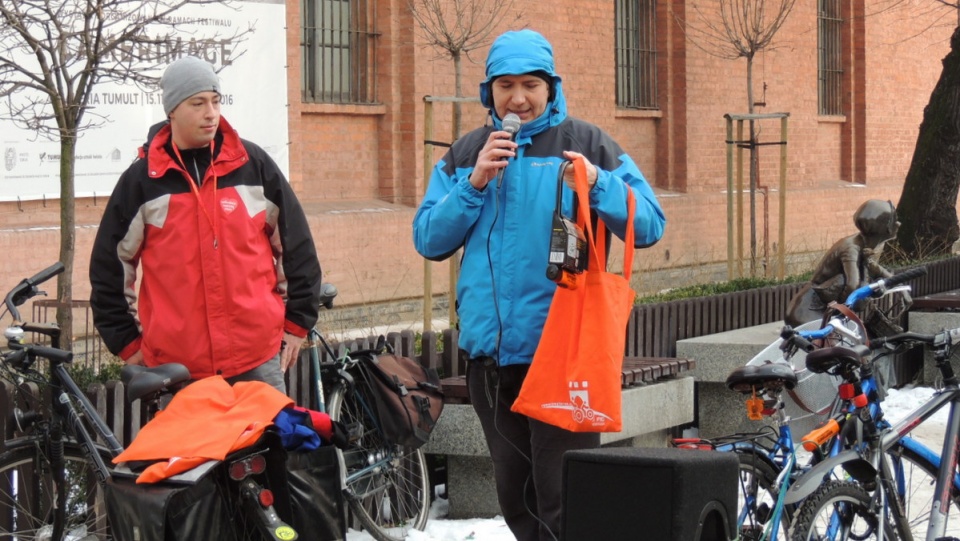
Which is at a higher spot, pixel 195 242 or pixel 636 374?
pixel 195 242

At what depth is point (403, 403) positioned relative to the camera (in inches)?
239

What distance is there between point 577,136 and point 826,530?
1.60 metres

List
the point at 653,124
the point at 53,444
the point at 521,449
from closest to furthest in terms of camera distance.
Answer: the point at 521,449, the point at 53,444, the point at 653,124

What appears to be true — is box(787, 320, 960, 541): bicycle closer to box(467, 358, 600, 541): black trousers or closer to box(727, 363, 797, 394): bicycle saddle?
box(727, 363, 797, 394): bicycle saddle

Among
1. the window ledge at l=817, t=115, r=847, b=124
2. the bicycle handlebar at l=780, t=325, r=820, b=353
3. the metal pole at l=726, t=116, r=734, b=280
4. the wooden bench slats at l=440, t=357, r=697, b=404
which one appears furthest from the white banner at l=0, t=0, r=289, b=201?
the window ledge at l=817, t=115, r=847, b=124

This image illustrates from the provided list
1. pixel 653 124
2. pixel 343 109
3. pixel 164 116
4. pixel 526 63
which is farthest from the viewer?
pixel 653 124

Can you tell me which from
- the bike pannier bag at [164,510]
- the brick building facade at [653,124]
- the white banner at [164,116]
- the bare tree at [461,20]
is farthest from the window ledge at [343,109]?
the bike pannier bag at [164,510]

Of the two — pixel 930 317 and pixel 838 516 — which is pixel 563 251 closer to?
pixel 838 516

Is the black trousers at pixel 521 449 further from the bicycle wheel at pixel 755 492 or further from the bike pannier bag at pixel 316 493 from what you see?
the bicycle wheel at pixel 755 492

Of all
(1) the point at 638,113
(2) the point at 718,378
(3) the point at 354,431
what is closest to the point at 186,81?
(3) the point at 354,431

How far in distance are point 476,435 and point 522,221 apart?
2.52m

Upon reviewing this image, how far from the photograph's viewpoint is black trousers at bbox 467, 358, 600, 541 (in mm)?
4152

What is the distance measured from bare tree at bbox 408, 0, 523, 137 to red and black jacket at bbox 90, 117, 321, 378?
941 centimetres

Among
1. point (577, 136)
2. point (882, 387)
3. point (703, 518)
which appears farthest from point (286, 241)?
point (882, 387)
